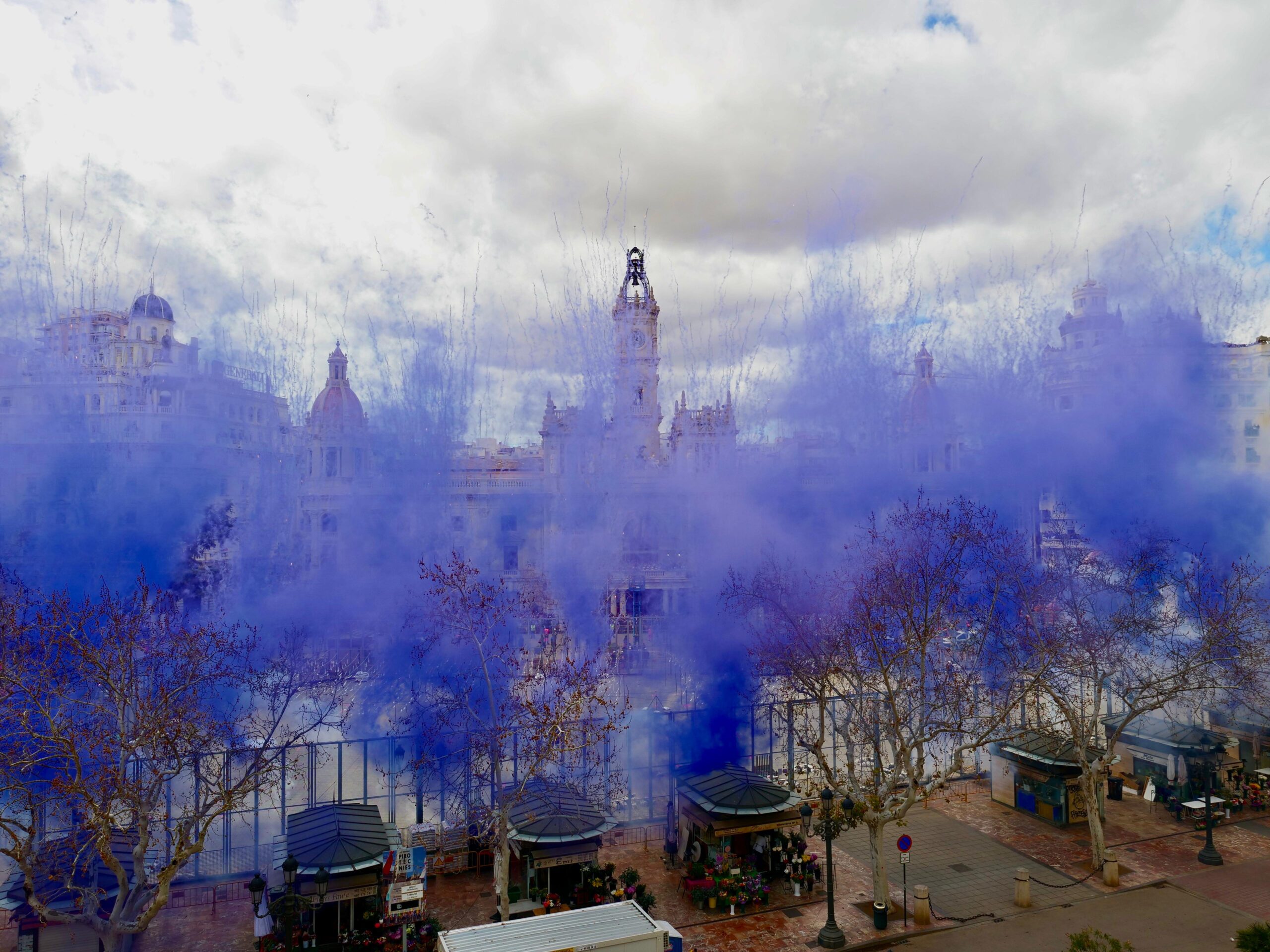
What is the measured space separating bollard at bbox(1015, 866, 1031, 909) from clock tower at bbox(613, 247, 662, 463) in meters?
34.6

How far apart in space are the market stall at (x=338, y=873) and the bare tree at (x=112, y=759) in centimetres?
144

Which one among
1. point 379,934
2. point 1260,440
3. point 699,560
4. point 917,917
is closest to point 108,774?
point 379,934

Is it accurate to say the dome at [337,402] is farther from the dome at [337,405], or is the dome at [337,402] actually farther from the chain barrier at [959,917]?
the chain barrier at [959,917]

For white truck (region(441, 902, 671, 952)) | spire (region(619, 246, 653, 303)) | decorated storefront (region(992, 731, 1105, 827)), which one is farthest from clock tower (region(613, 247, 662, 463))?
white truck (region(441, 902, 671, 952))

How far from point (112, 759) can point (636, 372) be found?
3999 cm

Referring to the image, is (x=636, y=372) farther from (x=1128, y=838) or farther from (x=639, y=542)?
(x=1128, y=838)

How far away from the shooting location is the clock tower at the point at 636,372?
162ft

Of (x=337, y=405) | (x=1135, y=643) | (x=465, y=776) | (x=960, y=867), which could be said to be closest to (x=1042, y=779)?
(x=960, y=867)

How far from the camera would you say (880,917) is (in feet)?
52.6

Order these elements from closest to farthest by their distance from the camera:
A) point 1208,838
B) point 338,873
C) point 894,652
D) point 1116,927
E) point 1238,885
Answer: point 338,873 → point 1116,927 → point 1238,885 → point 1208,838 → point 894,652

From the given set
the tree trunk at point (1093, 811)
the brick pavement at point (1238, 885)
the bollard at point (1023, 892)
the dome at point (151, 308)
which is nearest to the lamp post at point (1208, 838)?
the brick pavement at point (1238, 885)

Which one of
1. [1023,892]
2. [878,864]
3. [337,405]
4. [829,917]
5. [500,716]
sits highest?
[337,405]

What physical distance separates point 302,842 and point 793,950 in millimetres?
9593

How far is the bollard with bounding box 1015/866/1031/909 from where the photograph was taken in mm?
16719
